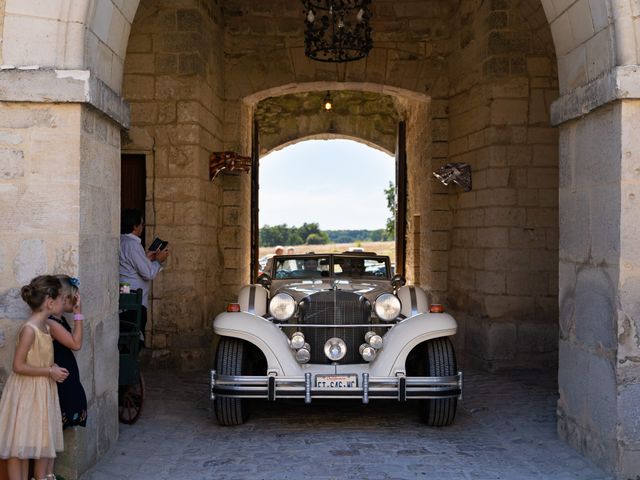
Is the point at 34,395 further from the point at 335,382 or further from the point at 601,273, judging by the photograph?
the point at 601,273

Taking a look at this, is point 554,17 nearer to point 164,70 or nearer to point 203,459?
point 203,459

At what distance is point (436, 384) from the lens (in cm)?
476

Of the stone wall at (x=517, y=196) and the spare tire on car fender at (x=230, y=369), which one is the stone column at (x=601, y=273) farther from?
the stone wall at (x=517, y=196)

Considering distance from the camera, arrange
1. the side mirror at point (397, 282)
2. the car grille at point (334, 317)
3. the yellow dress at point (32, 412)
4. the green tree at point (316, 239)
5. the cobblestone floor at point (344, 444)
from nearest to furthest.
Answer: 1. the yellow dress at point (32, 412)
2. the cobblestone floor at point (344, 444)
3. the car grille at point (334, 317)
4. the side mirror at point (397, 282)
5. the green tree at point (316, 239)

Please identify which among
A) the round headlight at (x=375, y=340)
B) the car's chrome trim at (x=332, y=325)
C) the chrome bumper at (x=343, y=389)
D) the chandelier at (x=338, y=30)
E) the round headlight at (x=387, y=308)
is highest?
the chandelier at (x=338, y=30)

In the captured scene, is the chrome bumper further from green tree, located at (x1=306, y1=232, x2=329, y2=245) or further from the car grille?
green tree, located at (x1=306, y1=232, x2=329, y2=245)

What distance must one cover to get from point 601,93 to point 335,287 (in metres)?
2.45

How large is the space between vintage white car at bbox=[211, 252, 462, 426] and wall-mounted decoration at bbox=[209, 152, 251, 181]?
9.39 feet

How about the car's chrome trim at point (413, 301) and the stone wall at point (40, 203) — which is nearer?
the stone wall at point (40, 203)

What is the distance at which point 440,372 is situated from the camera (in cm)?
492

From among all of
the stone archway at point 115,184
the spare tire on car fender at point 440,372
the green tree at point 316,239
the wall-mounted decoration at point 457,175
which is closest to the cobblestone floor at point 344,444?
the spare tire on car fender at point 440,372

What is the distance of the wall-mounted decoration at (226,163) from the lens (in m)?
7.93

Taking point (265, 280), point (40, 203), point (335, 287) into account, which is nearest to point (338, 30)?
point (265, 280)

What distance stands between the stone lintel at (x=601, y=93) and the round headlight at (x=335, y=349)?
85.7 inches
